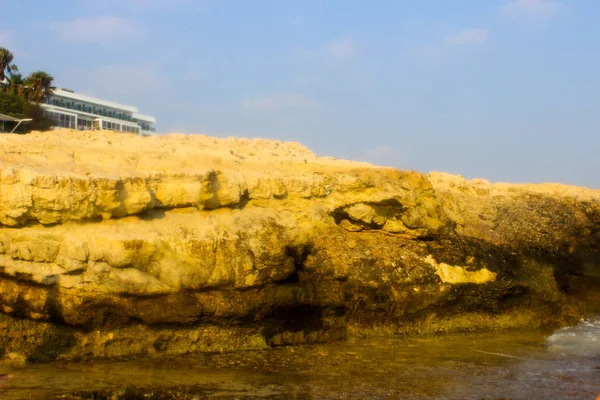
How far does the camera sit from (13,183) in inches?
366

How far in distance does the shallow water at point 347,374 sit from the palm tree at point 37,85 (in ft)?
91.0

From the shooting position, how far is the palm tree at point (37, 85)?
34.5 metres

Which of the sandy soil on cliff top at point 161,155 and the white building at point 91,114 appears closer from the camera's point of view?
the sandy soil on cliff top at point 161,155

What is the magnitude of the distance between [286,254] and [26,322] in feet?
12.5

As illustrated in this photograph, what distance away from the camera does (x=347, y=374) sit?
9523 millimetres

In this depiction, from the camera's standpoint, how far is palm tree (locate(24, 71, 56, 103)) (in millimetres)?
34500

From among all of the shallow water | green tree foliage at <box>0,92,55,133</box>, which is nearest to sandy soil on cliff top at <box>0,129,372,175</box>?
the shallow water

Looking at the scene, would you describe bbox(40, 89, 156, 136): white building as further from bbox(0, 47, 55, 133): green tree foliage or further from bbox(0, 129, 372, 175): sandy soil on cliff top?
bbox(0, 129, 372, 175): sandy soil on cliff top

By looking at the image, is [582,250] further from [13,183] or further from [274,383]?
[13,183]

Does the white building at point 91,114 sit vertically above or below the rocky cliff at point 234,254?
above

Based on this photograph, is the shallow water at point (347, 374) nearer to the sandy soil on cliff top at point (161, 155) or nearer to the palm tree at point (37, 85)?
the sandy soil on cliff top at point (161, 155)

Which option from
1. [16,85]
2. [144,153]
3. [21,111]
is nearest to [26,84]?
[16,85]

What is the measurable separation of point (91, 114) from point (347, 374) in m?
38.6

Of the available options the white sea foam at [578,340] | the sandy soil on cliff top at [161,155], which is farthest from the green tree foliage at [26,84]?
the white sea foam at [578,340]
